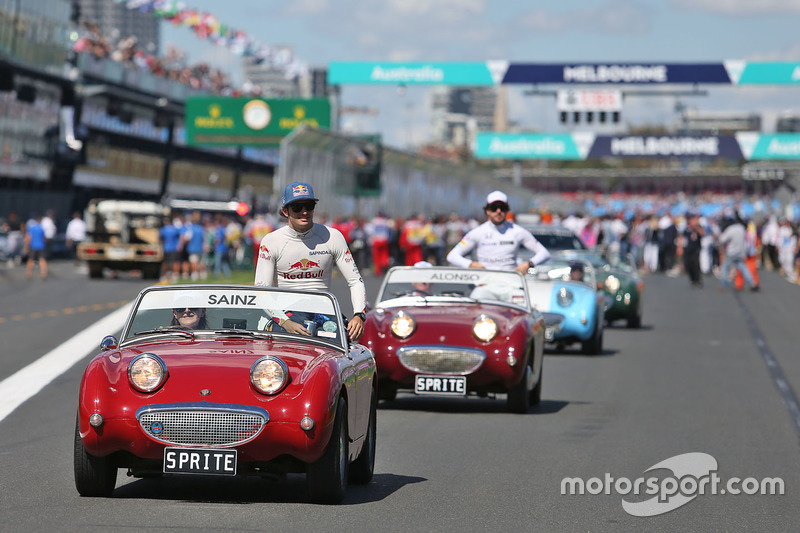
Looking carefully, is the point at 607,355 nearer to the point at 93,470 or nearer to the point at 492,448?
Answer: the point at 492,448

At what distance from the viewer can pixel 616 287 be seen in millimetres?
22594

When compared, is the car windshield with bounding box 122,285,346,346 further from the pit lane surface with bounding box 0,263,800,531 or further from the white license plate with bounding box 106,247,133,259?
the white license plate with bounding box 106,247,133,259

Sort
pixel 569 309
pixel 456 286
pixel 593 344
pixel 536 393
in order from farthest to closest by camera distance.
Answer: pixel 593 344, pixel 569 309, pixel 456 286, pixel 536 393

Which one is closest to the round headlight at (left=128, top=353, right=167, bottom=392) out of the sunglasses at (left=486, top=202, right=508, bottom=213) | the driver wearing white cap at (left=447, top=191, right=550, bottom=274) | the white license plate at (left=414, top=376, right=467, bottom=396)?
the white license plate at (left=414, top=376, right=467, bottom=396)

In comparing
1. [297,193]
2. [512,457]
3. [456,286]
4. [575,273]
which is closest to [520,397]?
[456,286]

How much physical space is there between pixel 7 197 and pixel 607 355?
42.5 metres

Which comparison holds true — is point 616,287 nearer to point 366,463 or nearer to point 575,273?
point 575,273

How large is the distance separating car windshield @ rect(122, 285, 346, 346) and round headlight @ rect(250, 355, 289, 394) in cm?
69

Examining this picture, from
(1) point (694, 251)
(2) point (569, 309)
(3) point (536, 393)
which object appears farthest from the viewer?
(1) point (694, 251)

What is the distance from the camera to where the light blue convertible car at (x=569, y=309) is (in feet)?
58.5

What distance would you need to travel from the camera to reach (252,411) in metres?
6.96

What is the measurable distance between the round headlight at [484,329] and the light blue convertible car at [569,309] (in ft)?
18.6

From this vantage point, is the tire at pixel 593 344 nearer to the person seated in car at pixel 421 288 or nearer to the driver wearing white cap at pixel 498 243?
the driver wearing white cap at pixel 498 243

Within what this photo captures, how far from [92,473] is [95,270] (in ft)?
96.8
